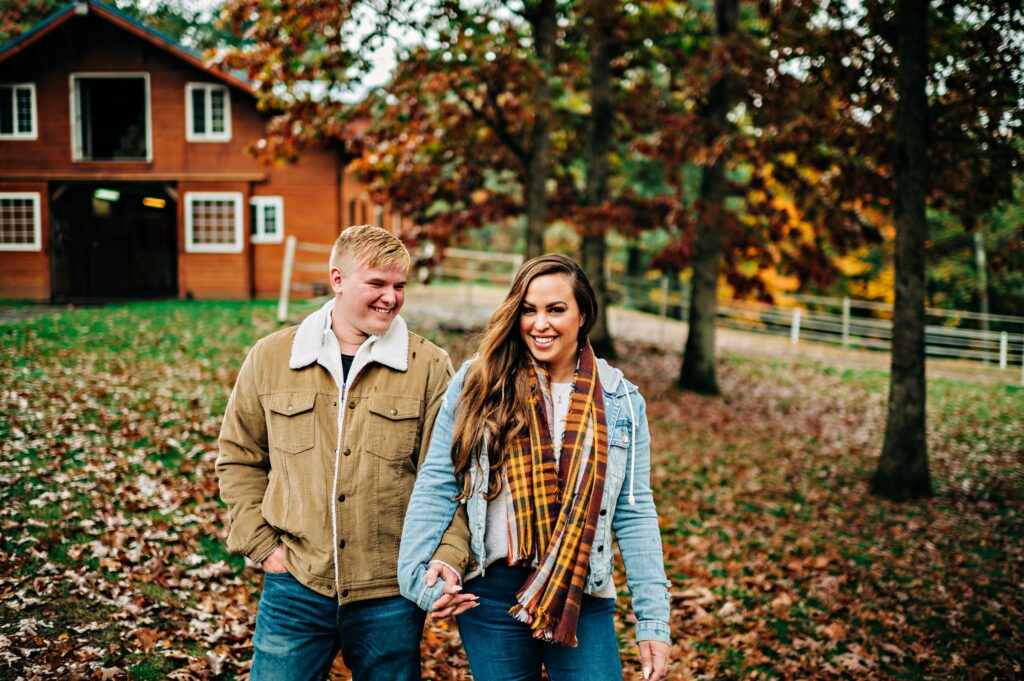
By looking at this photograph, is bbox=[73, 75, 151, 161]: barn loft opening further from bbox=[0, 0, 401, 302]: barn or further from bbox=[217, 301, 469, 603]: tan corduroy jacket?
bbox=[217, 301, 469, 603]: tan corduroy jacket

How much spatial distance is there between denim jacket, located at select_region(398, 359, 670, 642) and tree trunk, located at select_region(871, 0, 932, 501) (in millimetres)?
7238

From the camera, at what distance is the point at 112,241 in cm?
→ 2459

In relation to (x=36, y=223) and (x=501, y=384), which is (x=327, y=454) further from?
(x=36, y=223)

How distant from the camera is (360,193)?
24953 millimetres

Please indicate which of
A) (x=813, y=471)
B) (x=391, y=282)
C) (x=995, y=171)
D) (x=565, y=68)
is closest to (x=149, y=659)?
(x=391, y=282)

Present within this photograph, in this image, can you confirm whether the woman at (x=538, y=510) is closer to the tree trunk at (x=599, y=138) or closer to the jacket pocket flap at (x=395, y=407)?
the jacket pocket flap at (x=395, y=407)

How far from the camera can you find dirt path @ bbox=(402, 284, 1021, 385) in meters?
18.9

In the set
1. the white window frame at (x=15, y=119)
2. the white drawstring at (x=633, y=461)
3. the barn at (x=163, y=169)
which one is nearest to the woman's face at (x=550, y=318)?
the white drawstring at (x=633, y=461)

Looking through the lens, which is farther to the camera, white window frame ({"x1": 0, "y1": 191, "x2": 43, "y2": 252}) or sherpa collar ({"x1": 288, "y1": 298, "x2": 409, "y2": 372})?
white window frame ({"x1": 0, "y1": 191, "x2": 43, "y2": 252})

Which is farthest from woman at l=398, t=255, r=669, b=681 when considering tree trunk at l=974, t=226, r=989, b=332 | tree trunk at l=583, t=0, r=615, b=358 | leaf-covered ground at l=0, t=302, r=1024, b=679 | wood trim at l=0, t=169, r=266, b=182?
tree trunk at l=974, t=226, r=989, b=332

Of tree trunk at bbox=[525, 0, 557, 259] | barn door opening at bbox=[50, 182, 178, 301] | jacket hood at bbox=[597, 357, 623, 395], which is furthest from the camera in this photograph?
barn door opening at bbox=[50, 182, 178, 301]

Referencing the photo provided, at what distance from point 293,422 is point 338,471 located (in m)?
0.25

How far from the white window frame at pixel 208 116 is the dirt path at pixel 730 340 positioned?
23.8 ft

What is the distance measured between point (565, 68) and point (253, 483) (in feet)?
47.1
